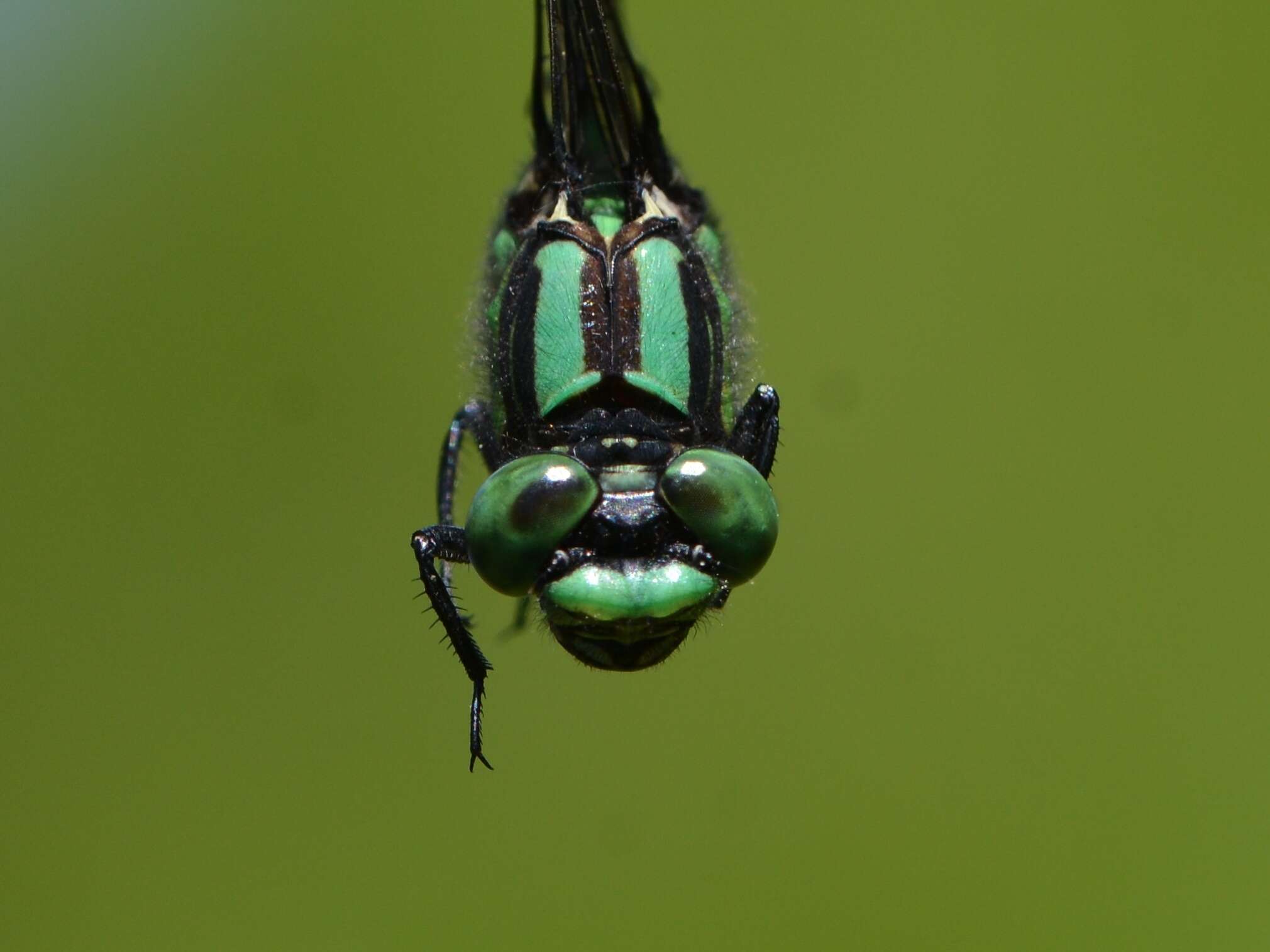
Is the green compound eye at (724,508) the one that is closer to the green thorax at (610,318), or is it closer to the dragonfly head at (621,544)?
the dragonfly head at (621,544)

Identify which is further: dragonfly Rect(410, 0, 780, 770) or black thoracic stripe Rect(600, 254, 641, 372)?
black thoracic stripe Rect(600, 254, 641, 372)

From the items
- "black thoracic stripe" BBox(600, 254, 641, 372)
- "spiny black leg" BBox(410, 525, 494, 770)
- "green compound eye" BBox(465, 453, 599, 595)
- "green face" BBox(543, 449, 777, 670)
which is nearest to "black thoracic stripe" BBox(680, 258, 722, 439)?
"black thoracic stripe" BBox(600, 254, 641, 372)

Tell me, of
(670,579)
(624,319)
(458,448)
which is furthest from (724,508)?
(458,448)

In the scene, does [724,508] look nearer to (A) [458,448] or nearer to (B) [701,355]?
(B) [701,355]

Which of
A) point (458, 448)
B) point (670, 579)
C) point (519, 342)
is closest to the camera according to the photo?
point (670, 579)

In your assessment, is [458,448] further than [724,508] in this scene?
Yes

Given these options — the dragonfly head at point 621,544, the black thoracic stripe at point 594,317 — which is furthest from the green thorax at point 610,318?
the dragonfly head at point 621,544

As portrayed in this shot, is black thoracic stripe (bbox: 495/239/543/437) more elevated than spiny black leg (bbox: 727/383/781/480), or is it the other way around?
black thoracic stripe (bbox: 495/239/543/437)

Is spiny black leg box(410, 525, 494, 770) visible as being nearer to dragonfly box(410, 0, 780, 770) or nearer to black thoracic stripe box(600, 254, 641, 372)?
dragonfly box(410, 0, 780, 770)
